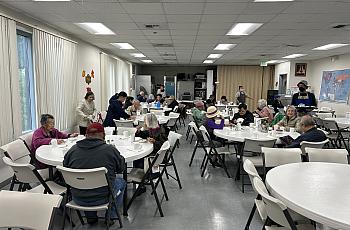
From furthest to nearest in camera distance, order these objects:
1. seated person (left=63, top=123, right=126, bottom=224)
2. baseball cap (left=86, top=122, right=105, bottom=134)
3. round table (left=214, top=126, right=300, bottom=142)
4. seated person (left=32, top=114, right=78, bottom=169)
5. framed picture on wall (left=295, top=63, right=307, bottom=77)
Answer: framed picture on wall (left=295, top=63, right=307, bottom=77) < round table (left=214, top=126, right=300, bottom=142) < seated person (left=32, top=114, right=78, bottom=169) < baseball cap (left=86, top=122, right=105, bottom=134) < seated person (left=63, top=123, right=126, bottom=224)

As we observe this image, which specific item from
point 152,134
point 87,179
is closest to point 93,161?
point 87,179

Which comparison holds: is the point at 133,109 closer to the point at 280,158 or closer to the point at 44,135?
the point at 44,135

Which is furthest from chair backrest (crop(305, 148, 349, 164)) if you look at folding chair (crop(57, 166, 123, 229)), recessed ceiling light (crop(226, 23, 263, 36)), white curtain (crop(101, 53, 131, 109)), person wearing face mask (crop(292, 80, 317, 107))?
white curtain (crop(101, 53, 131, 109))

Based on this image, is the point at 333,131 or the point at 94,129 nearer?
the point at 94,129

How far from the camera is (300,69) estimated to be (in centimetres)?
1220

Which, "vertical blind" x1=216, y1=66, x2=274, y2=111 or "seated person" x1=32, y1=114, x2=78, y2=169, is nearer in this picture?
"seated person" x1=32, y1=114, x2=78, y2=169

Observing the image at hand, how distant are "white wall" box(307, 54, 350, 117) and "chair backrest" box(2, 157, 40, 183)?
9.75 m

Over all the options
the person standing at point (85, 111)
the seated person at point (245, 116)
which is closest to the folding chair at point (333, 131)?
the seated person at point (245, 116)

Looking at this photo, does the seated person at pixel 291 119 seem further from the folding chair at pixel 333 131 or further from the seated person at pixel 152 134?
the seated person at pixel 152 134

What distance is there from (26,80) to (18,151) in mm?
2066

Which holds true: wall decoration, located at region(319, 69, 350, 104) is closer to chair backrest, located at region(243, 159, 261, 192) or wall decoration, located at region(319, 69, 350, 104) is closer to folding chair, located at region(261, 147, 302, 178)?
folding chair, located at region(261, 147, 302, 178)

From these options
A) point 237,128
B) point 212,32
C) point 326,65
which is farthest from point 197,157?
point 326,65

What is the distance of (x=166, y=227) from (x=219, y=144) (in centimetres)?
258

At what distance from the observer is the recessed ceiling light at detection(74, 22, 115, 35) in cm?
541
